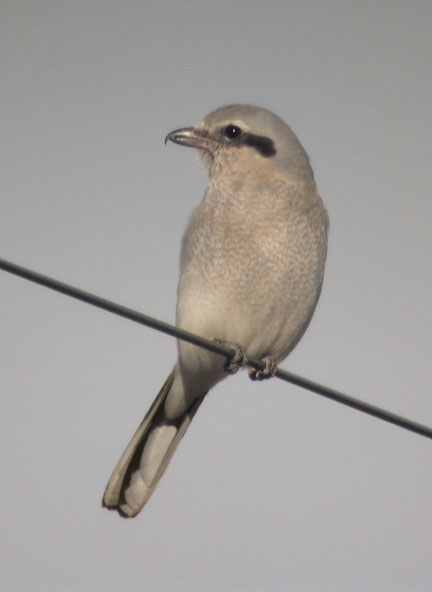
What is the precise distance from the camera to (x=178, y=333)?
3.18 metres

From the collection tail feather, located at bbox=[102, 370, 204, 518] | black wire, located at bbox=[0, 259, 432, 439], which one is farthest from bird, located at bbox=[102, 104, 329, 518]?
black wire, located at bbox=[0, 259, 432, 439]

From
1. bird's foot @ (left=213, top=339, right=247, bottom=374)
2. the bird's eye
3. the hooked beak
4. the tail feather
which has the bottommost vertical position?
the tail feather

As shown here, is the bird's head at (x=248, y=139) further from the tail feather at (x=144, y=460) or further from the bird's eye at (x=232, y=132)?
the tail feather at (x=144, y=460)

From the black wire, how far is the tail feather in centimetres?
128

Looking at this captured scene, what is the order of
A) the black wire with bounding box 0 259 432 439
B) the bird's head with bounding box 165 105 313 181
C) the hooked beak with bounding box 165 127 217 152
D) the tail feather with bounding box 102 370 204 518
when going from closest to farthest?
the black wire with bounding box 0 259 432 439 < the tail feather with bounding box 102 370 204 518 < the bird's head with bounding box 165 105 313 181 < the hooked beak with bounding box 165 127 217 152

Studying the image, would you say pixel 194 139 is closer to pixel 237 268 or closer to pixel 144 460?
pixel 237 268

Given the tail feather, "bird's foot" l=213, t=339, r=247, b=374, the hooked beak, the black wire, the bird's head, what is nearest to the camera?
the black wire

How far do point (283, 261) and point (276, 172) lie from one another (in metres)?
0.56

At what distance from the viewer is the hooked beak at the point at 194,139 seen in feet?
17.0

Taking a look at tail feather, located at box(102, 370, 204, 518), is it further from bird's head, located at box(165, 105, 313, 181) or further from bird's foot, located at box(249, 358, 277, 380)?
bird's head, located at box(165, 105, 313, 181)

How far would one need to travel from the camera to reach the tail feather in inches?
191

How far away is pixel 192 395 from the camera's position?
195 inches

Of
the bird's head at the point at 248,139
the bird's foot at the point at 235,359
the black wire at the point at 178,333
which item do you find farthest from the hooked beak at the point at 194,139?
the black wire at the point at 178,333

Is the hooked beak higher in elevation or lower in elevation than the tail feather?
higher
